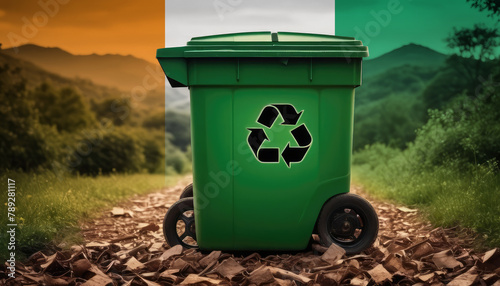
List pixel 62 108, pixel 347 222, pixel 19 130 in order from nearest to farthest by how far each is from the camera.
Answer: pixel 347 222 < pixel 19 130 < pixel 62 108

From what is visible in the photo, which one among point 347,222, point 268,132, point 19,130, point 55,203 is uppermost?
point 268,132

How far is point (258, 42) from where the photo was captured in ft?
13.1

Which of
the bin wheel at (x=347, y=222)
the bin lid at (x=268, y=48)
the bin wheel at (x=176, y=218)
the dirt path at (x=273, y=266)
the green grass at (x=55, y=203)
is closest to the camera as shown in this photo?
the dirt path at (x=273, y=266)

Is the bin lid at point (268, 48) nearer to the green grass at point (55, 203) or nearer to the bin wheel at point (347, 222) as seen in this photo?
the bin wheel at point (347, 222)

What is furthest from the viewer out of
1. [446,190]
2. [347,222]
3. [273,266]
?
[446,190]

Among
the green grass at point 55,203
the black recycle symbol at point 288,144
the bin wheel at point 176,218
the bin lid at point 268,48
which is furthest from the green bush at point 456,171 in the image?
the green grass at point 55,203

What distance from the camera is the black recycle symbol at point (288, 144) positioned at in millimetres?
3988

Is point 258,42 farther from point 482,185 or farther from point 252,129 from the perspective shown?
point 482,185

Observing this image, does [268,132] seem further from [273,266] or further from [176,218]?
[176,218]

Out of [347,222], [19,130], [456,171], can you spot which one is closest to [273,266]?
[347,222]

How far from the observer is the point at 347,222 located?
4160 millimetres

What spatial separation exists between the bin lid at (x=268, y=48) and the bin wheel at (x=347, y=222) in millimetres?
1172

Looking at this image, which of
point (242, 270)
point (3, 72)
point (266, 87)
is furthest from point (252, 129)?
point (3, 72)

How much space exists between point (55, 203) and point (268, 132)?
9.81 feet
